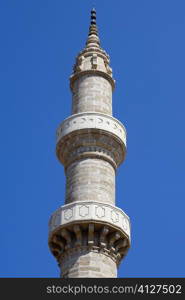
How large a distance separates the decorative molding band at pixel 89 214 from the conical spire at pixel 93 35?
8714 millimetres

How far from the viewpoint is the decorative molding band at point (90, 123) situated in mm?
25750

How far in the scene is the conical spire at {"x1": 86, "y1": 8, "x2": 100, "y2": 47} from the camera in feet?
99.6

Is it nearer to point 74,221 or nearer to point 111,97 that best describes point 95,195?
point 74,221

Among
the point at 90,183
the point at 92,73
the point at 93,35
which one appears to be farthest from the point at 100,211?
the point at 93,35

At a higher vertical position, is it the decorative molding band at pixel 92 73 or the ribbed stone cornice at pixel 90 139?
the decorative molding band at pixel 92 73

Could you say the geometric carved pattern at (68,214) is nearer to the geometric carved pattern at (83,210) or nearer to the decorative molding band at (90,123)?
the geometric carved pattern at (83,210)

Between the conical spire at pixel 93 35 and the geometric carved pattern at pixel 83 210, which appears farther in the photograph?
the conical spire at pixel 93 35

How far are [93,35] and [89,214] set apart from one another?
409 inches

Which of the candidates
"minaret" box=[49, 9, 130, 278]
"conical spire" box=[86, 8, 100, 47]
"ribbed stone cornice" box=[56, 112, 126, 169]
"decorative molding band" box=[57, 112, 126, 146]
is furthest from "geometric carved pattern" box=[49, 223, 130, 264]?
"conical spire" box=[86, 8, 100, 47]

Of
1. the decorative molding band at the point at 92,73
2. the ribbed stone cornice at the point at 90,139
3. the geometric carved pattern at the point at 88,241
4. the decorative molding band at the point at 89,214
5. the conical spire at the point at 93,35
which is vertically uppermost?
the conical spire at the point at 93,35

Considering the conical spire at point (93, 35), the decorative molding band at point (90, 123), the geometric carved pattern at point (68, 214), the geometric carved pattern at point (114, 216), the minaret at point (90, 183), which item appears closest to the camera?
the minaret at point (90, 183)

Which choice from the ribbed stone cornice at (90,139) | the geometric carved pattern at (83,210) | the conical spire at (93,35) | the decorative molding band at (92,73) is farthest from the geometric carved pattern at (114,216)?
the conical spire at (93,35)

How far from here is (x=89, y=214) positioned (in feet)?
76.4

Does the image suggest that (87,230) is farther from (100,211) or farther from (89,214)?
(100,211)
